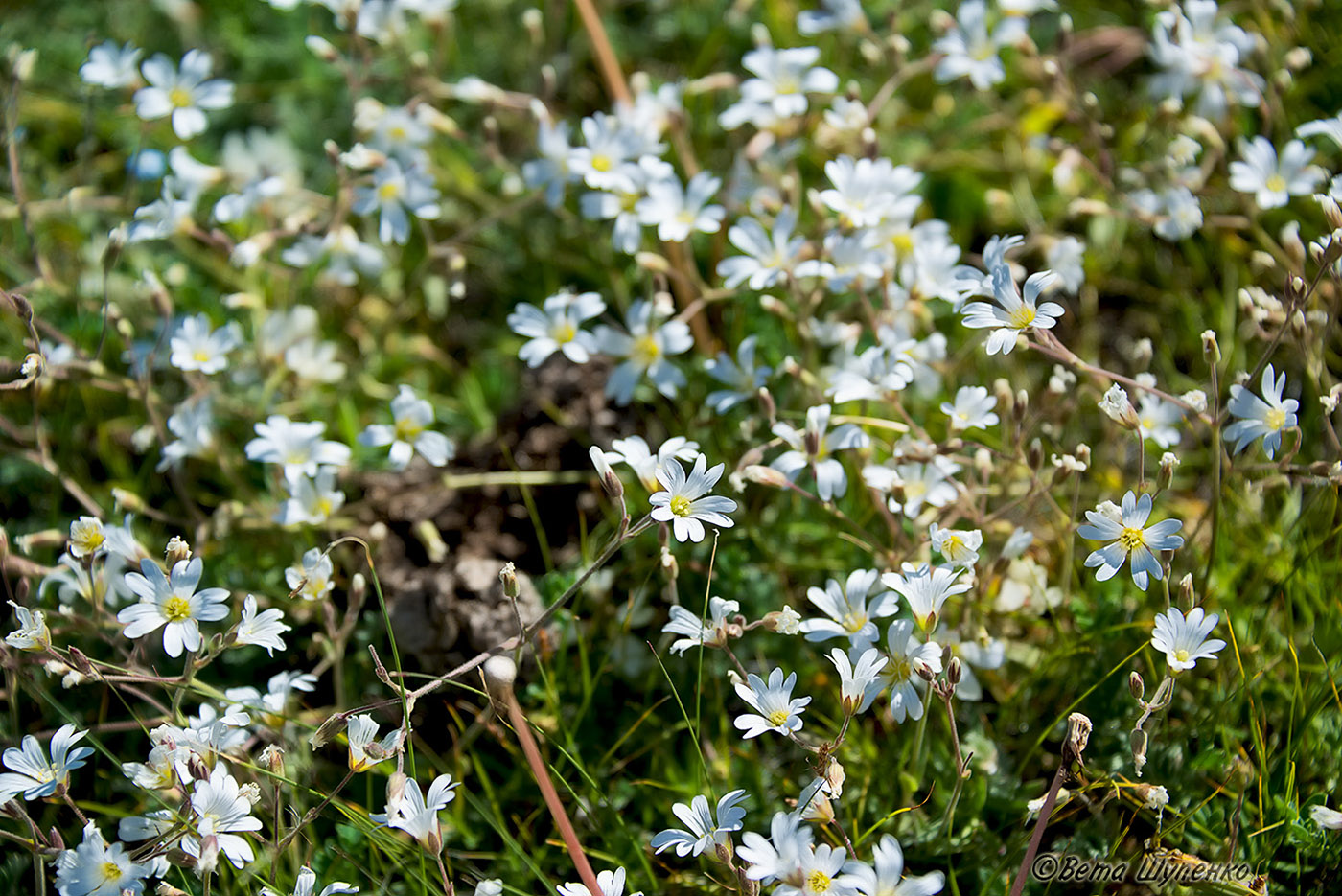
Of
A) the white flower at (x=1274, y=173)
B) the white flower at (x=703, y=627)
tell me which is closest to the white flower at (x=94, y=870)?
the white flower at (x=703, y=627)

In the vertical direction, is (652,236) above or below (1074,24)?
below

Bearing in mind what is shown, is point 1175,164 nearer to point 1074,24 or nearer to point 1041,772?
point 1074,24

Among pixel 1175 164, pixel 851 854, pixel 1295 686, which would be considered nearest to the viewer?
pixel 851 854

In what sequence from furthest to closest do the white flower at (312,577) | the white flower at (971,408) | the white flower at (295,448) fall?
the white flower at (295,448)
the white flower at (971,408)
the white flower at (312,577)

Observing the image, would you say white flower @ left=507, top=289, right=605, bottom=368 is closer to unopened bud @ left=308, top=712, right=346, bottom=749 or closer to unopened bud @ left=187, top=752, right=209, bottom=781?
unopened bud @ left=308, top=712, right=346, bottom=749

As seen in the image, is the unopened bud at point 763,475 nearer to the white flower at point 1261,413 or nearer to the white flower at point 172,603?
the white flower at point 1261,413

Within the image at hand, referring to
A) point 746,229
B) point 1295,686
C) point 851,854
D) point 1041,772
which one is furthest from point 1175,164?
point 851,854

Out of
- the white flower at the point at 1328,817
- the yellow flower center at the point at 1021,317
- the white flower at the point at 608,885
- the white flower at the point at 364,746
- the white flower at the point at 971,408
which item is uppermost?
the yellow flower center at the point at 1021,317
